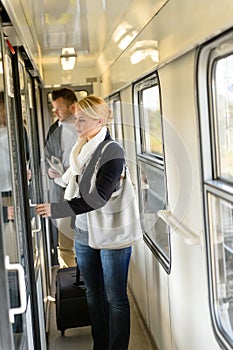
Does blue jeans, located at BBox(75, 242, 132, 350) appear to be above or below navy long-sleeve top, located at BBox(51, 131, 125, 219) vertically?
below

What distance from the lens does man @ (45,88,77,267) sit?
4.12 metres

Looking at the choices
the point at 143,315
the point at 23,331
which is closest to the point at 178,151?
the point at 23,331

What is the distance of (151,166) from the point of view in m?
3.54

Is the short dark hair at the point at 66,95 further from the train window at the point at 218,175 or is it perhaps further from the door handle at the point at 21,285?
the door handle at the point at 21,285

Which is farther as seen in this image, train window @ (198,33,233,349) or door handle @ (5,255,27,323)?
train window @ (198,33,233,349)

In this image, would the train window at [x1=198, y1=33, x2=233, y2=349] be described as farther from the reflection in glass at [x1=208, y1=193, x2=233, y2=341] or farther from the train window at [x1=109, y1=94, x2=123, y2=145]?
the train window at [x1=109, y1=94, x2=123, y2=145]

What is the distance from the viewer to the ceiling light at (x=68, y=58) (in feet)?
18.0

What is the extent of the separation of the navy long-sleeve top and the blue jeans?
323 millimetres

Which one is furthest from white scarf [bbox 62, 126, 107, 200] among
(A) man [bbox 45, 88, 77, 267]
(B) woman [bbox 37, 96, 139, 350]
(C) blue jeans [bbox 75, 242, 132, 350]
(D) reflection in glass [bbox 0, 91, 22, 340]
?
(A) man [bbox 45, 88, 77, 267]

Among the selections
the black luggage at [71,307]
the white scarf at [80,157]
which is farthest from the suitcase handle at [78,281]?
the white scarf at [80,157]

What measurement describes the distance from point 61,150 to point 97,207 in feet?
6.45

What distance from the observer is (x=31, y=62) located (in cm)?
323

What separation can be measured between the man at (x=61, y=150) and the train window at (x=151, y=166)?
0.58 m

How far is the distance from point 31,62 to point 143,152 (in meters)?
1.21
